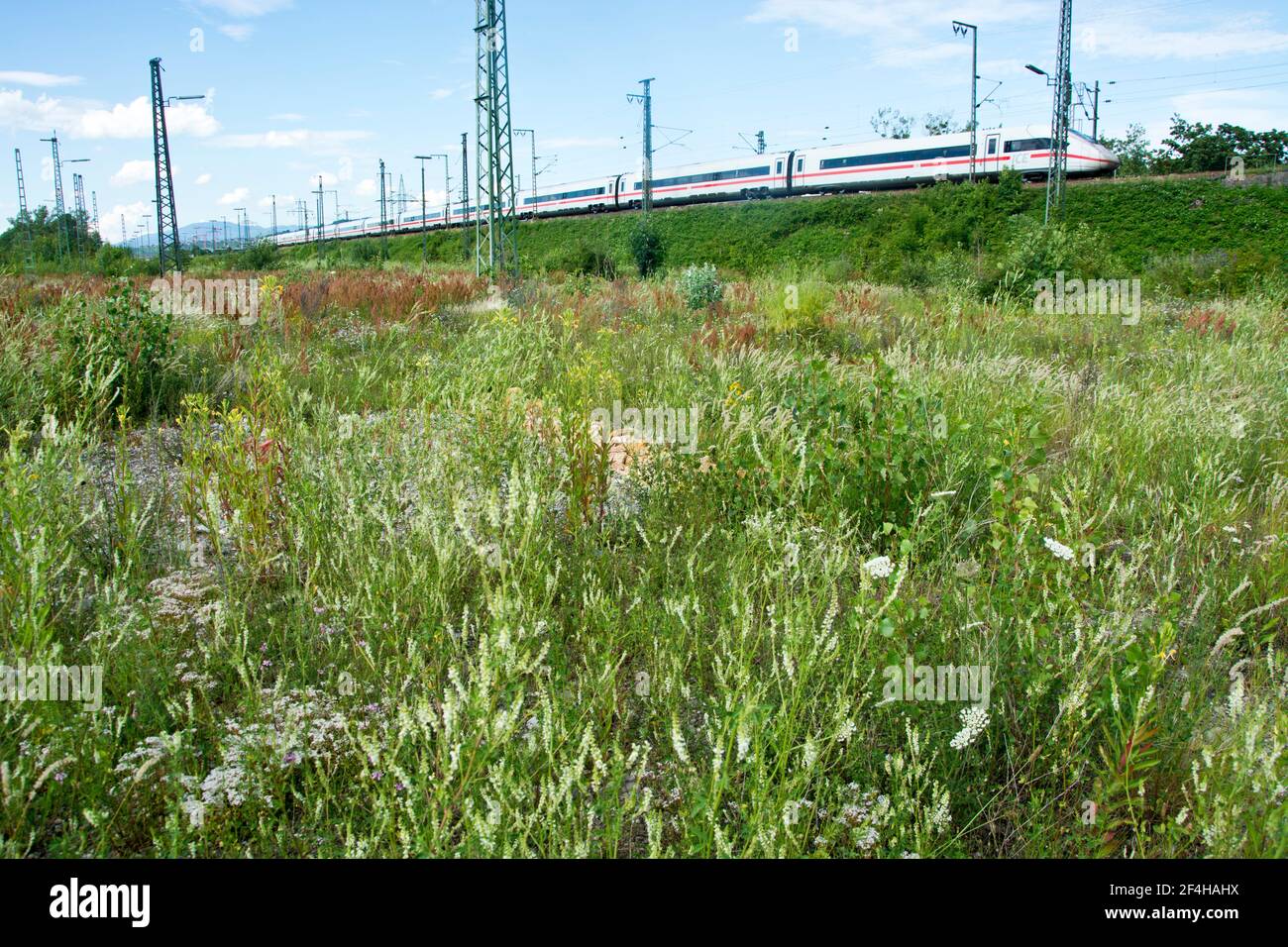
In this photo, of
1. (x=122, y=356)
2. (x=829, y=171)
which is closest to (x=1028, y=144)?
(x=829, y=171)

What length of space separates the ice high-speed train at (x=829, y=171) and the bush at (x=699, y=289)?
993 inches

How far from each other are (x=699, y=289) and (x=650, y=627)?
10412mm

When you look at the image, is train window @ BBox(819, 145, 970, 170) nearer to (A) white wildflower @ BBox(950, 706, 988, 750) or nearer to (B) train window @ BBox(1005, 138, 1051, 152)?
(B) train window @ BBox(1005, 138, 1051, 152)

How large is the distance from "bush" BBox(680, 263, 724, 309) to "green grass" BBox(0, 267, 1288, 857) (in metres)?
6.72

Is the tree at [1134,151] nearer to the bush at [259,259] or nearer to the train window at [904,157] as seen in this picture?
the train window at [904,157]

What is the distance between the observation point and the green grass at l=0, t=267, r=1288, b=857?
74.1 inches

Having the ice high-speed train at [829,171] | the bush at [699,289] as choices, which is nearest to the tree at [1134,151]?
the ice high-speed train at [829,171]

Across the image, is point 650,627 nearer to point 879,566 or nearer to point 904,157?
point 879,566

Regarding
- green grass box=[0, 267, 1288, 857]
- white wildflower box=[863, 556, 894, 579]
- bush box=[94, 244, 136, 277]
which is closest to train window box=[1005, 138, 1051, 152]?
green grass box=[0, 267, 1288, 857]

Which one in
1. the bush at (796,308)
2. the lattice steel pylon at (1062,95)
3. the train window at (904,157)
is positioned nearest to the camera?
the bush at (796,308)

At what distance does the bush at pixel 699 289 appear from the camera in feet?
40.9

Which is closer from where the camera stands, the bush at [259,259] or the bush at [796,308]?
the bush at [796,308]

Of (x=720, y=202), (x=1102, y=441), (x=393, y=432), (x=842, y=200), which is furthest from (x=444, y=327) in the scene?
(x=720, y=202)

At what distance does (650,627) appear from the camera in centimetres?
283
